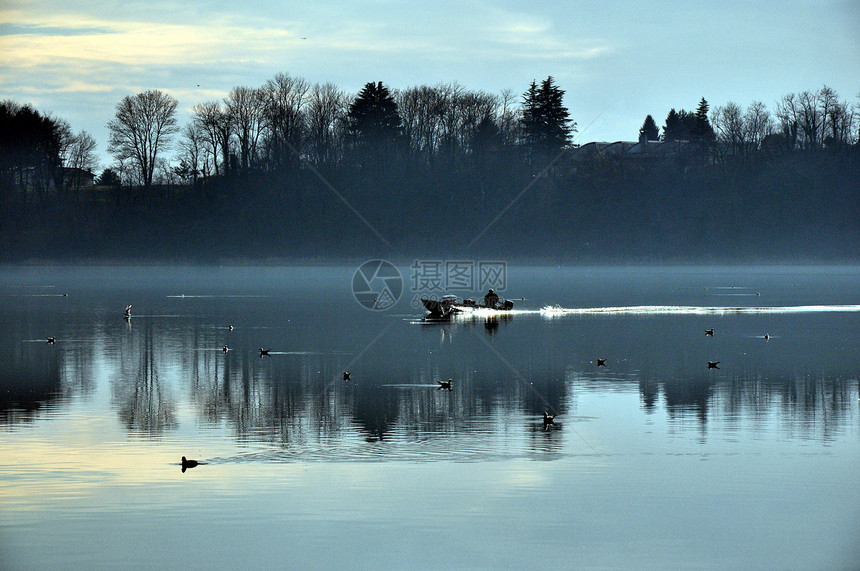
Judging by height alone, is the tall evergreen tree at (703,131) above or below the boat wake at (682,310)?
above

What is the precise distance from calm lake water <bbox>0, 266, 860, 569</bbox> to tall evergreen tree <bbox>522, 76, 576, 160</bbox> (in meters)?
111

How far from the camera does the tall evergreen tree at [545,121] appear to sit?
157 meters

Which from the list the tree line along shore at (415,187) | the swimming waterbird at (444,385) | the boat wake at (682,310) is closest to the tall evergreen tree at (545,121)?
the tree line along shore at (415,187)

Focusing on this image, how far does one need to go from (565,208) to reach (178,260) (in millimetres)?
53076

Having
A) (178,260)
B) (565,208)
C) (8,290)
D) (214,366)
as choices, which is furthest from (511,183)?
(214,366)

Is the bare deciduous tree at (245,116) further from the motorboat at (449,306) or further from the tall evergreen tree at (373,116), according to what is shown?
the motorboat at (449,306)

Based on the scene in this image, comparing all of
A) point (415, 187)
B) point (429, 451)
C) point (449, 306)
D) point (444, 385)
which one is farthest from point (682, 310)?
point (415, 187)

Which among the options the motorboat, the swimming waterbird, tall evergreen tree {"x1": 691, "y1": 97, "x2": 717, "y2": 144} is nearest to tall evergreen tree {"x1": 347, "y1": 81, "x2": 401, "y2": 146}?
tall evergreen tree {"x1": 691, "y1": 97, "x2": 717, "y2": 144}

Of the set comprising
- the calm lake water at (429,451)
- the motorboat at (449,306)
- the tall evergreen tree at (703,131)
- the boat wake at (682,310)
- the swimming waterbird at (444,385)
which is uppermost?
the tall evergreen tree at (703,131)

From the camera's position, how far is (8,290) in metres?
90.3

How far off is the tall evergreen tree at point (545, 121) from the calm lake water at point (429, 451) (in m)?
111

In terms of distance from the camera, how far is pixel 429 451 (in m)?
21.7

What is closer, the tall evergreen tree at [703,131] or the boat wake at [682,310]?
the boat wake at [682,310]

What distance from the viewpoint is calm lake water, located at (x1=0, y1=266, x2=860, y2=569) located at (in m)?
15.7
